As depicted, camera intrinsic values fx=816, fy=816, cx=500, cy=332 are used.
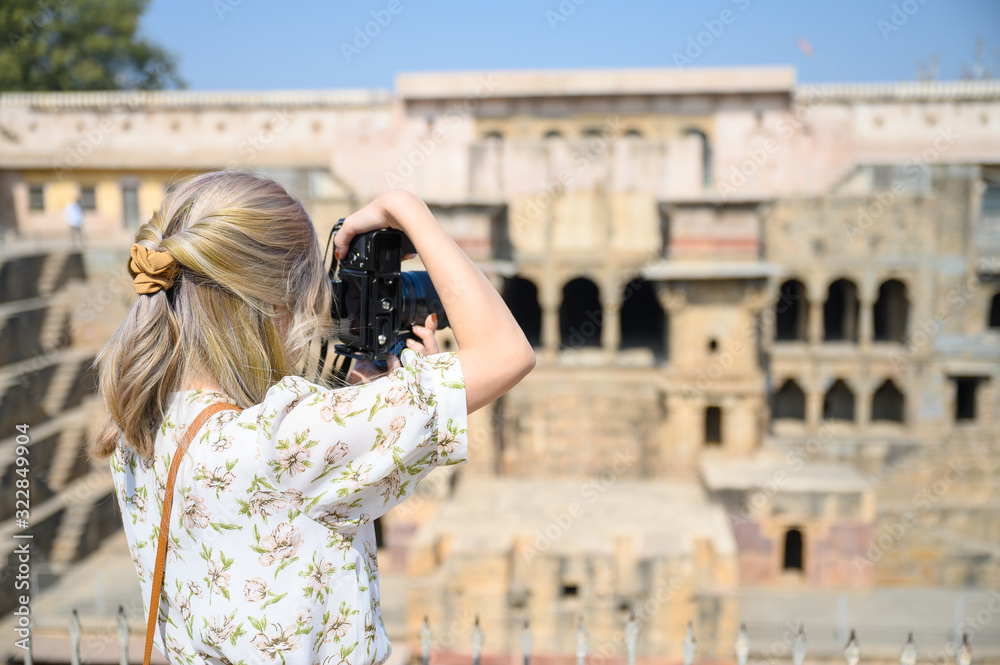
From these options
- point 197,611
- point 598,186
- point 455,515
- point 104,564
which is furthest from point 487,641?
point 197,611

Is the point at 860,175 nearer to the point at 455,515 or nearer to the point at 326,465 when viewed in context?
the point at 455,515

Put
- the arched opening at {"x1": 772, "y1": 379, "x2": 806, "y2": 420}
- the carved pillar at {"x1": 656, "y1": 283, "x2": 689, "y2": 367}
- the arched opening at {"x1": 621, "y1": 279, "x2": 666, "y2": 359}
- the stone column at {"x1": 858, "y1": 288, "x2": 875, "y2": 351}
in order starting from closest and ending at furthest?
the carved pillar at {"x1": 656, "y1": 283, "x2": 689, "y2": 367}
the stone column at {"x1": 858, "y1": 288, "x2": 875, "y2": 351}
the arched opening at {"x1": 772, "y1": 379, "x2": 806, "y2": 420}
the arched opening at {"x1": 621, "y1": 279, "x2": 666, "y2": 359}

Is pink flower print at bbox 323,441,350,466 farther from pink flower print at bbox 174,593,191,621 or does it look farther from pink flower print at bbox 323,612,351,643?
pink flower print at bbox 174,593,191,621

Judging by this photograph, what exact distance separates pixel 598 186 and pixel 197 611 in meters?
16.8

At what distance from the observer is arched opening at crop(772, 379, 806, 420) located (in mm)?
19875

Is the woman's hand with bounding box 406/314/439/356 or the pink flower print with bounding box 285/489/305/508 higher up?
the woman's hand with bounding box 406/314/439/356

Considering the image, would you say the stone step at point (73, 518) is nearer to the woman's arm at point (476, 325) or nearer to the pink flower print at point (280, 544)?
the pink flower print at point (280, 544)

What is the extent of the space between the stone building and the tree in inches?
305

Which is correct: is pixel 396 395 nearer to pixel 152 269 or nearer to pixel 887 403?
pixel 152 269

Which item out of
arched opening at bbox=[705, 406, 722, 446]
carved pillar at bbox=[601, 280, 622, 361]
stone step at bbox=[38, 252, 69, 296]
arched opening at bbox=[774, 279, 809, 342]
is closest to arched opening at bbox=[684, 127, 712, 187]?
arched opening at bbox=[774, 279, 809, 342]

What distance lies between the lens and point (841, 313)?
2212 cm

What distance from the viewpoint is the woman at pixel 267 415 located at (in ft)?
5.81

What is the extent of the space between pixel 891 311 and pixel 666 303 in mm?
6817

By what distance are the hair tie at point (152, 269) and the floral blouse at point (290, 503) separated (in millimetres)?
265
